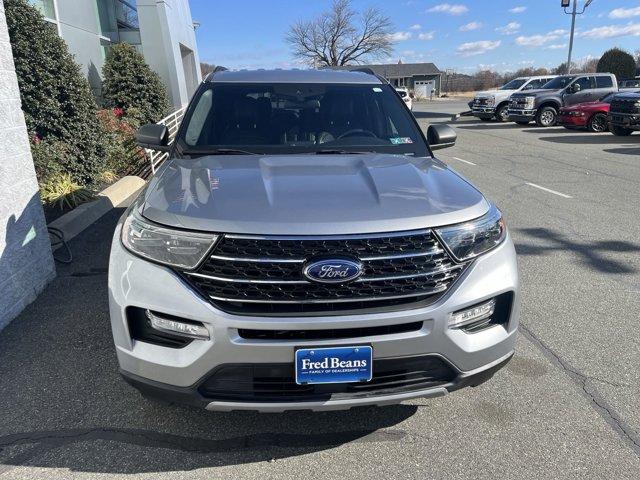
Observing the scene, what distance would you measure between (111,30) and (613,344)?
18.9 m

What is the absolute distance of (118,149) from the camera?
10.3 meters

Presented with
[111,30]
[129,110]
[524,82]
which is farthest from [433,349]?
[524,82]

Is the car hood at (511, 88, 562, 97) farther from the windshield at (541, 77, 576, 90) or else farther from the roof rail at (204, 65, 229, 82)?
the roof rail at (204, 65, 229, 82)

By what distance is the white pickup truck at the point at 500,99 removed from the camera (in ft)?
80.0

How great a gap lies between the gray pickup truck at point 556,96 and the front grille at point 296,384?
2136 centimetres

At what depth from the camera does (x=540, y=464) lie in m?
2.51

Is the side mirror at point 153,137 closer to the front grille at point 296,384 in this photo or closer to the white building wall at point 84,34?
the front grille at point 296,384

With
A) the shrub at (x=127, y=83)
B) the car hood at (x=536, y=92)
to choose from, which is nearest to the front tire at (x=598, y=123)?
the car hood at (x=536, y=92)

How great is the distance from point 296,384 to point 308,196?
0.88m

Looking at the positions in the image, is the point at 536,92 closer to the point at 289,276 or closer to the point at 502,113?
the point at 502,113

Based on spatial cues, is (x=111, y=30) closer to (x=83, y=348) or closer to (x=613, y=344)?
(x=83, y=348)

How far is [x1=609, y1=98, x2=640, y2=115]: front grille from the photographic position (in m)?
16.2

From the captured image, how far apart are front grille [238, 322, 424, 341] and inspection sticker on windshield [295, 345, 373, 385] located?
0.06 m

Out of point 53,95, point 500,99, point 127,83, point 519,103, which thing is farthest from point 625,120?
point 53,95
